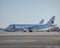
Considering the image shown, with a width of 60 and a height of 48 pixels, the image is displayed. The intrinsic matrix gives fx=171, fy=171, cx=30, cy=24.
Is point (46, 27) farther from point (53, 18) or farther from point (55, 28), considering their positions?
point (53, 18)

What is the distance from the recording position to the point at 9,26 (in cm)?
6631

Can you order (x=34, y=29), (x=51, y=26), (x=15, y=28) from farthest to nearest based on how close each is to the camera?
1. (x=51, y=26)
2. (x=34, y=29)
3. (x=15, y=28)

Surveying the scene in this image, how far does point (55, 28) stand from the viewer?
73438mm

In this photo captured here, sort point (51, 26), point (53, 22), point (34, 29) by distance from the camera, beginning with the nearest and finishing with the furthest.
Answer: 1. point (34, 29)
2. point (51, 26)
3. point (53, 22)

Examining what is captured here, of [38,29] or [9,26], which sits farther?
[38,29]

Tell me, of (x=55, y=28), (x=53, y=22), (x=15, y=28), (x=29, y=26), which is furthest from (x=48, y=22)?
(x=15, y=28)

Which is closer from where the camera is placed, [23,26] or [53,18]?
[23,26]

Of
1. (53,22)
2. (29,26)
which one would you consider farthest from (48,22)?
(29,26)

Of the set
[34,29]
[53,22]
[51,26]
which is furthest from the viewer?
[53,22]

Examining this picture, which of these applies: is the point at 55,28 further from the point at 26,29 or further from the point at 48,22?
the point at 26,29

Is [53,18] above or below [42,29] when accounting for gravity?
above

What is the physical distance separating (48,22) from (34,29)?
43.4 feet

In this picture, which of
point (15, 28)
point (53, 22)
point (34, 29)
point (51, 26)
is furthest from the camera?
point (53, 22)

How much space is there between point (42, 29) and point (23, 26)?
27.5 feet
